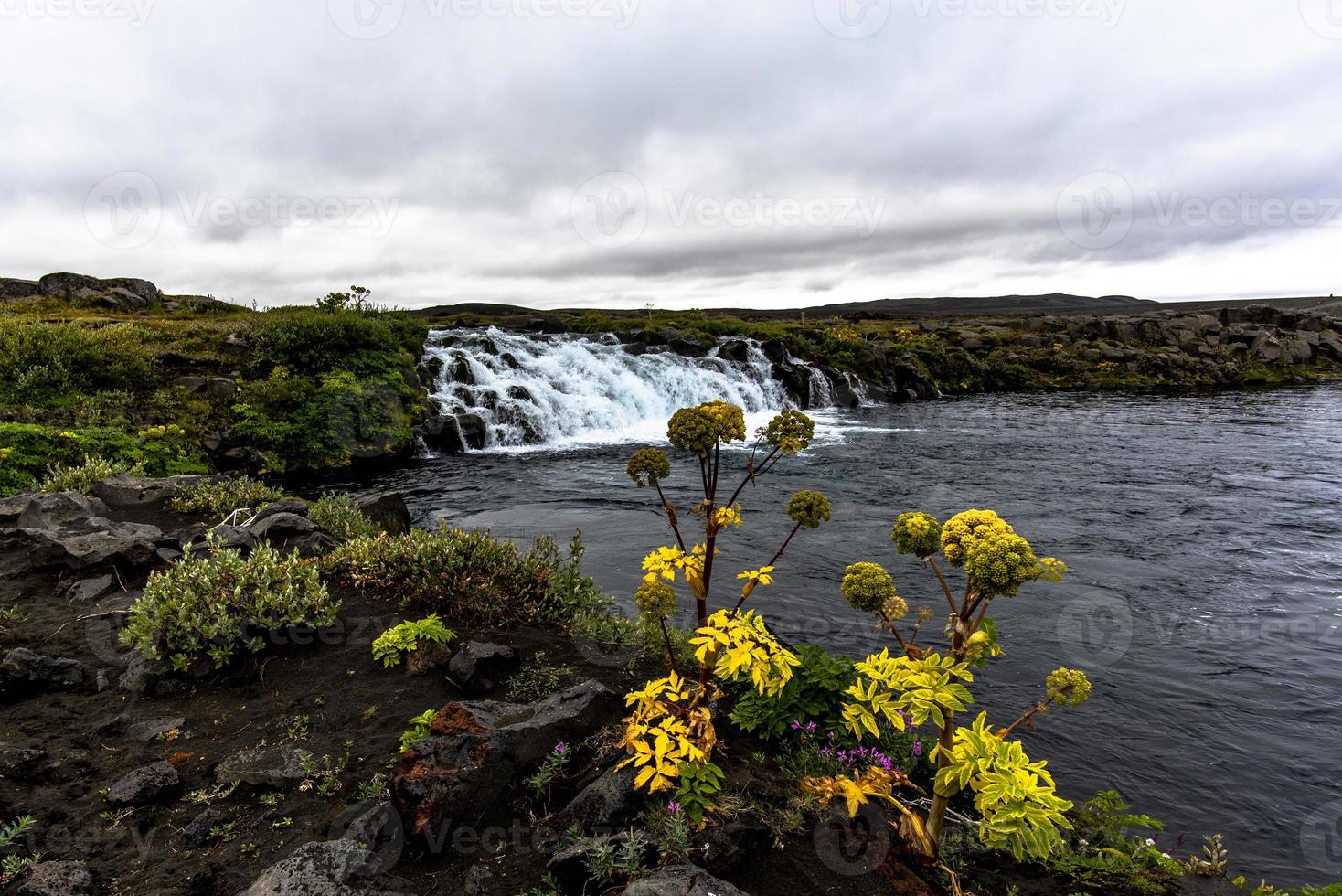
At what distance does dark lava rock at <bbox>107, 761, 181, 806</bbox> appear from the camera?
12.4 feet

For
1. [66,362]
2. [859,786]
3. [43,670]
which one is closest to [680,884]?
[859,786]

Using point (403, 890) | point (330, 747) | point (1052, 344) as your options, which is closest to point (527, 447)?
point (330, 747)

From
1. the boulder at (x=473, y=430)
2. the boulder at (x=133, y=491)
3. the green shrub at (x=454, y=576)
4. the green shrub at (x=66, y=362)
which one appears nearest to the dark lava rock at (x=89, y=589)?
the green shrub at (x=454, y=576)

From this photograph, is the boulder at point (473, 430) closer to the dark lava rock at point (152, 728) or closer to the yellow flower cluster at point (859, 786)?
the dark lava rock at point (152, 728)

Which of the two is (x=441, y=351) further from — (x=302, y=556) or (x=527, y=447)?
(x=302, y=556)

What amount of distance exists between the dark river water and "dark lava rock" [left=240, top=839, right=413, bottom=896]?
17.7 ft

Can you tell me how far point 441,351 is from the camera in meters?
28.0

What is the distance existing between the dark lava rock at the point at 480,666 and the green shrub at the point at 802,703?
6.88 feet

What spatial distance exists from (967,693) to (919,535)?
92 cm

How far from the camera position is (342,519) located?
9.54m

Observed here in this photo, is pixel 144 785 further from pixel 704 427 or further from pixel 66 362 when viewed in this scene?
pixel 66 362

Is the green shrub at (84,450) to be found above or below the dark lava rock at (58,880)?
above

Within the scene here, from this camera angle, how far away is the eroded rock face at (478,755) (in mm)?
3625

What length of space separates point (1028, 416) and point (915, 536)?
3097cm
